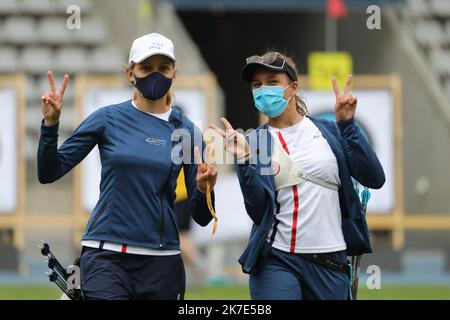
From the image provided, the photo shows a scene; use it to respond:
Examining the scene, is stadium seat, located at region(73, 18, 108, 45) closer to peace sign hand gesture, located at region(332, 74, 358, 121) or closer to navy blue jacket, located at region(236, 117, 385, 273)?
navy blue jacket, located at region(236, 117, 385, 273)

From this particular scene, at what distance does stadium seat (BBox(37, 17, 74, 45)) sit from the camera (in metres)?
23.1

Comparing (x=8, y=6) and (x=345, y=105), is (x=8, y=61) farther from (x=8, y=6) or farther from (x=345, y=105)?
(x=345, y=105)

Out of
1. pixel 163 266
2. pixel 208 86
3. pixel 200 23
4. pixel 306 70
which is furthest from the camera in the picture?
pixel 200 23

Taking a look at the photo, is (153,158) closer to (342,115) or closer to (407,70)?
(342,115)

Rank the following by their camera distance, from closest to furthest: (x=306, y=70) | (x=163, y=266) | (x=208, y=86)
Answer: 1. (x=163, y=266)
2. (x=208, y=86)
3. (x=306, y=70)

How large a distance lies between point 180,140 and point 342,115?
3.05ft

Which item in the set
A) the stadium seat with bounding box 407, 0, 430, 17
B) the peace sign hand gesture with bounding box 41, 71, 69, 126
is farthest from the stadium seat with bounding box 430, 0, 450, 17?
the peace sign hand gesture with bounding box 41, 71, 69, 126

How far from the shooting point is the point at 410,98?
75.2ft

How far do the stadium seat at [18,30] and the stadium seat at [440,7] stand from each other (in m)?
7.83

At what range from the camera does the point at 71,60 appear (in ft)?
75.4

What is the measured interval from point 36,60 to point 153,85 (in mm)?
16234

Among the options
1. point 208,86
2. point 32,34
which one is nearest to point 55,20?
point 32,34

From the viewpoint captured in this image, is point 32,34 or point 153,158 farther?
point 32,34

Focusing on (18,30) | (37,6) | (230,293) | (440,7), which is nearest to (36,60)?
(18,30)
